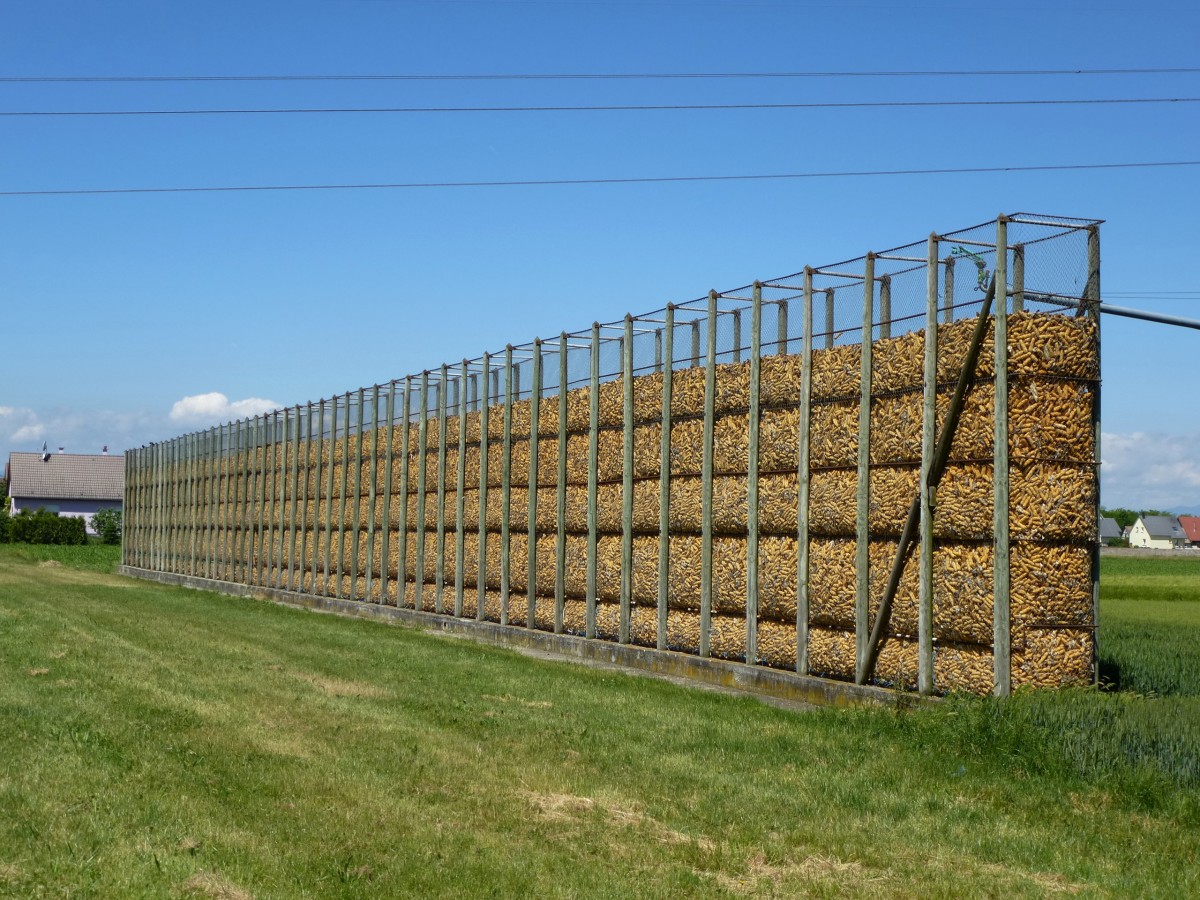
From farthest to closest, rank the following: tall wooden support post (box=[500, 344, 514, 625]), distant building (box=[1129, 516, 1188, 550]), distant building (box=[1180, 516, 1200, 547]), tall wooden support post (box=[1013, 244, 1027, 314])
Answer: distant building (box=[1129, 516, 1188, 550])
distant building (box=[1180, 516, 1200, 547])
tall wooden support post (box=[500, 344, 514, 625])
tall wooden support post (box=[1013, 244, 1027, 314])

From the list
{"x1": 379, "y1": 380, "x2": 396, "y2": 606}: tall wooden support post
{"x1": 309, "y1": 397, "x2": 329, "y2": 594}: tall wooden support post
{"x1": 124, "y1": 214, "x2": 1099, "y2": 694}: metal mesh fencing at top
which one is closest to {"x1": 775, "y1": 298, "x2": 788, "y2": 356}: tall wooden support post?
{"x1": 124, "y1": 214, "x2": 1099, "y2": 694}: metal mesh fencing at top

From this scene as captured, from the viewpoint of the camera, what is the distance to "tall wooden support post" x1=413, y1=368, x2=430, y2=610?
28188 millimetres

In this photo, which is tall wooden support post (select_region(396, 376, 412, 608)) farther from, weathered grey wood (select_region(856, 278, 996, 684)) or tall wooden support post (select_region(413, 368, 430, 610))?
weathered grey wood (select_region(856, 278, 996, 684))

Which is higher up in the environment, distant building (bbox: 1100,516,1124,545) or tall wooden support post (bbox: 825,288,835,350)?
tall wooden support post (bbox: 825,288,835,350)

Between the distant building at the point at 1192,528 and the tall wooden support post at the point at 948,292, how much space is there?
191807 millimetres

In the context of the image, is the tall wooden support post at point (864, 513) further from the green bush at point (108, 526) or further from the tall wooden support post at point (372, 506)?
the green bush at point (108, 526)

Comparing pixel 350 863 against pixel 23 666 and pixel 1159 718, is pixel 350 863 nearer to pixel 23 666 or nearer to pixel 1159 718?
pixel 1159 718

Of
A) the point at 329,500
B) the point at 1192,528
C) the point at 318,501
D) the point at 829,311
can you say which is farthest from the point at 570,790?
the point at 1192,528

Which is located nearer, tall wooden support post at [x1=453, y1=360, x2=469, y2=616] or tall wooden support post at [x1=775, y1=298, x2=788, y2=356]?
tall wooden support post at [x1=775, y1=298, x2=788, y2=356]

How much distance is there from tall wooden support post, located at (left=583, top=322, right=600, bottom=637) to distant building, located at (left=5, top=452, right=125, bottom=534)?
11883 centimetres

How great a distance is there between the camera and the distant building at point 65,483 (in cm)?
13225

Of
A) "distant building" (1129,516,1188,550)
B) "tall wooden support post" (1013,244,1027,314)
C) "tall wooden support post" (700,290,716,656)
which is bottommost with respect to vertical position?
"distant building" (1129,516,1188,550)

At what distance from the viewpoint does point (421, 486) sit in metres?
28.3

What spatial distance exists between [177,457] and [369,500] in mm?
21810
